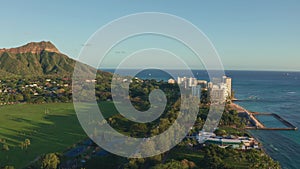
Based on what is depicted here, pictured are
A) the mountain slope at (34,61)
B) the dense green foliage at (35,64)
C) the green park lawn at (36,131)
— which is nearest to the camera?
the green park lawn at (36,131)

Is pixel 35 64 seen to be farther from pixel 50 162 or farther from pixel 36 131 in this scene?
pixel 50 162

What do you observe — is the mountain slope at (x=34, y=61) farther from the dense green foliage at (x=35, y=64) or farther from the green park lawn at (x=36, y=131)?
the green park lawn at (x=36, y=131)

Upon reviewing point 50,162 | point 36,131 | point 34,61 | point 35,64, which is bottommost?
point 36,131

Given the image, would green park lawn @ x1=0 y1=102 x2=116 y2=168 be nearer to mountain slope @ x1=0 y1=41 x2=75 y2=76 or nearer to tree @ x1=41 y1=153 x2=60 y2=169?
tree @ x1=41 y1=153 x2=60 y2=169

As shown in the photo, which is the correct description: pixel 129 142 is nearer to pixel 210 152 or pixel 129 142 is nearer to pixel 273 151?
pixel 210 152

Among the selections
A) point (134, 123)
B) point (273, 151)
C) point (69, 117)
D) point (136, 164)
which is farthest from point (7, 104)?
point (273, 151)

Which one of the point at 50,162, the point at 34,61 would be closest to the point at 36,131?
the point at 50,162

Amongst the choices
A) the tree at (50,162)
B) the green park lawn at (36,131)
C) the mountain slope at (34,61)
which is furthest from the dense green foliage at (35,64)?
the tree at (50,162)

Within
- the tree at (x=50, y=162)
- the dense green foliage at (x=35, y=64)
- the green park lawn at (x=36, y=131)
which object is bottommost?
the green park lawn at (x=36, y=131)
